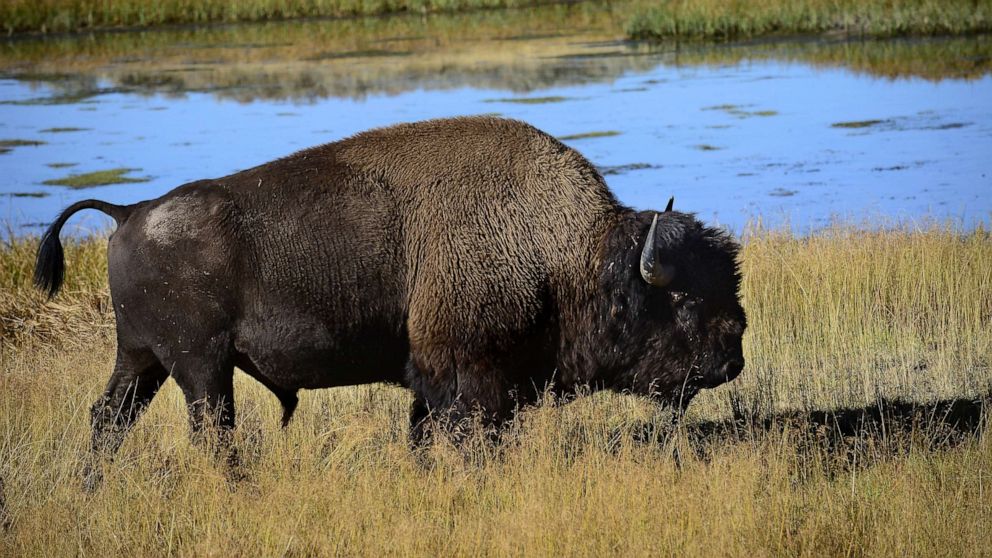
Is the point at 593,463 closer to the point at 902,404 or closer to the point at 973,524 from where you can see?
the point at 973,524

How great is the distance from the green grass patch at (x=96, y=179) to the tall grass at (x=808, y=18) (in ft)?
61.3

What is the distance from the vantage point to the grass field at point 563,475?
203 inches

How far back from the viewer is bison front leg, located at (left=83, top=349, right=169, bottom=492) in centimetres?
623

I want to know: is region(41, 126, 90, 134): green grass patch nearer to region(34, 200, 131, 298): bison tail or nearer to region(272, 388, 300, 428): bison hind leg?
region(34, 200, 131, 298): bison tail

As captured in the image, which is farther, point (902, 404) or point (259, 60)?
point (259, 60)

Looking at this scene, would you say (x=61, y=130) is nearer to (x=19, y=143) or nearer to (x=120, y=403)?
A: (x=19, y=143)

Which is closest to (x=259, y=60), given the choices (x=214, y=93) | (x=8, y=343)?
(x=214, y=93)

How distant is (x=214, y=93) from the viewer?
2912 cm

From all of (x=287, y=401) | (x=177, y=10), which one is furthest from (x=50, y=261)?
(x=177, y=10)

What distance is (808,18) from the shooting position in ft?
105

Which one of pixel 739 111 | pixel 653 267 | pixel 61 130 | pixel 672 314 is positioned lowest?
pixel 739 111

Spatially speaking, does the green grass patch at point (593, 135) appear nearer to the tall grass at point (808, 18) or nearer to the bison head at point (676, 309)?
the tall grass at point (808, 18)

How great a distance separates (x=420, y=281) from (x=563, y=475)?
1216 mm

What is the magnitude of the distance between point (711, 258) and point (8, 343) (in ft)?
23.8
